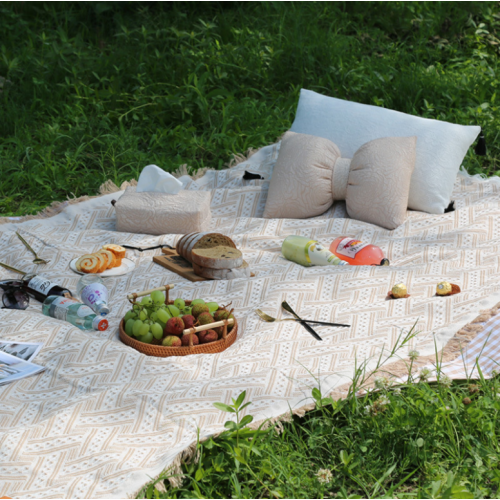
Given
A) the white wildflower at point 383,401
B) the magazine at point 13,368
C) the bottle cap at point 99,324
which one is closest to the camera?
the white wildflower at point 383,401

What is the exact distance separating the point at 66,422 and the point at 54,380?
25 cm

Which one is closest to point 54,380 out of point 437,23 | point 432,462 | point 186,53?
point 432,462

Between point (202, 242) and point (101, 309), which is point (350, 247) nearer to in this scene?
point (202, 242)

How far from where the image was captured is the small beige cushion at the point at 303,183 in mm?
3375

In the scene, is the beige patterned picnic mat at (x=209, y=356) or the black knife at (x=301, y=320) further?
the black knife at (x=301, y=320)

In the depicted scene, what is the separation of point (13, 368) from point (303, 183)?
5.94 ft

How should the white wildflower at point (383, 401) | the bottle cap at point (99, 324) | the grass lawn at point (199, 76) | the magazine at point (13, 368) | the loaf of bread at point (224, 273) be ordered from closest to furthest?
the white wildflower at point (383, 401), the magazine at point (13, 368), the bottle cap at point (99, 324), the loaf of bread at point (224, 273), the grass lawn at point (199, 76)

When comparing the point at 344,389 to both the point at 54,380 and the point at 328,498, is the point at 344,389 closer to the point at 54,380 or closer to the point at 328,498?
the point at 328,498

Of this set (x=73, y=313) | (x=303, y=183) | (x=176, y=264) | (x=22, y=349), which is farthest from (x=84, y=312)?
(x=303, y=183)

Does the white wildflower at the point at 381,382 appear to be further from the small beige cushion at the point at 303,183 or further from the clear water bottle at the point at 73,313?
the small beige cushion at the point at 303,183

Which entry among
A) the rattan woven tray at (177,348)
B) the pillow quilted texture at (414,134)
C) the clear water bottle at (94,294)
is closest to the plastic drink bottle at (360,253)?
the pillow quilted texture at (414,134)

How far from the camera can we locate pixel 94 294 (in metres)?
2.54

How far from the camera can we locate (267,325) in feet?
7.59

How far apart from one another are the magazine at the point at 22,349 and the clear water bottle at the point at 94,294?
364 millimetres
